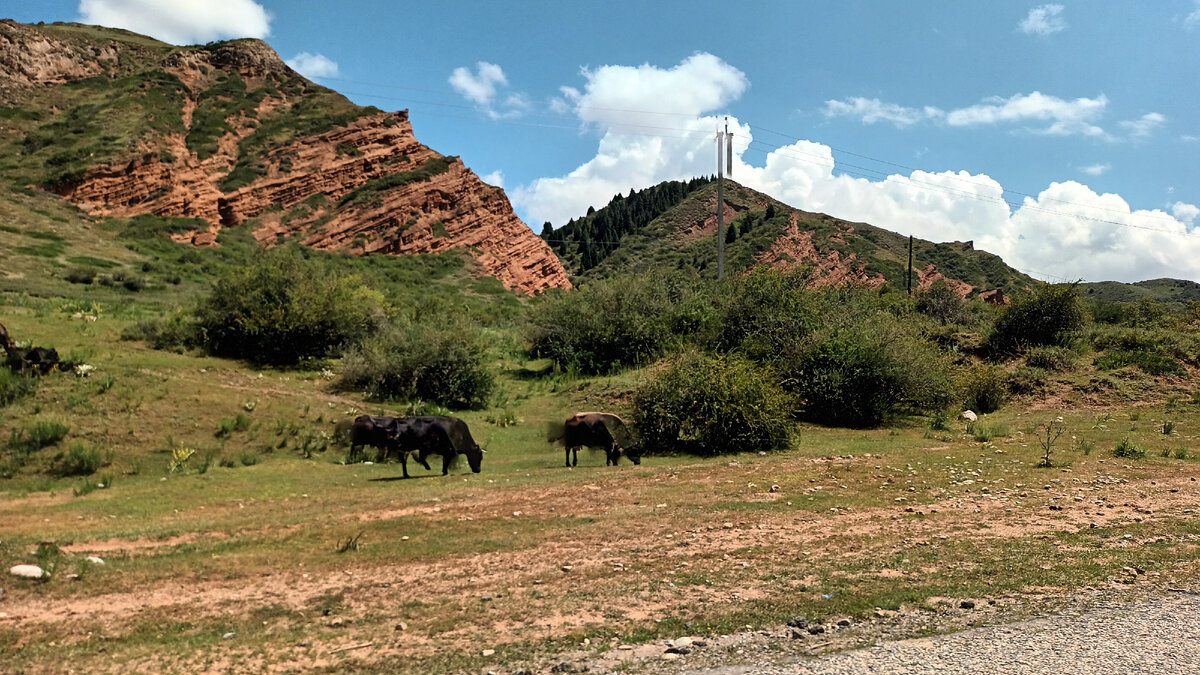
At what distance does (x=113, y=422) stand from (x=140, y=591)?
11721 mm

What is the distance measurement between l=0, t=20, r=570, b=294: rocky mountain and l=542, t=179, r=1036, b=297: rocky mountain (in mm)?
A: 17820

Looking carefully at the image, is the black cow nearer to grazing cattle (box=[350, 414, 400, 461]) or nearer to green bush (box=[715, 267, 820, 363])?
grazing cattle (box=[350, 414, 400, 461])

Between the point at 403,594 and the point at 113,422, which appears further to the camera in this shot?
the point at 113,422

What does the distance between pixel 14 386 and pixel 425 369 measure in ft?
36.8

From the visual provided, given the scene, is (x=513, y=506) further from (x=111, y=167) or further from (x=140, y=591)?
(x=111, y=167)

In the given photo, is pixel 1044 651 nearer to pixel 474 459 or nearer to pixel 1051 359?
pixel 474 459

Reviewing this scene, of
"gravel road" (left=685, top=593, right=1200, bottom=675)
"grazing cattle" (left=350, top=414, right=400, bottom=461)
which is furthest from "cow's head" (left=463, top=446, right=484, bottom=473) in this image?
"gravel road" (left=685, top=593, right=1200, bottom=675)

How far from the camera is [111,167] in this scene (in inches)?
2354

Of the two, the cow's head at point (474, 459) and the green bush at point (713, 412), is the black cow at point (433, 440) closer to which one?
the cow's head at point (474, 459)

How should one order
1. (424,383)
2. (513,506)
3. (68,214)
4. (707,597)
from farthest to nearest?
(68,214), (424,383), (513,506), (707,597)

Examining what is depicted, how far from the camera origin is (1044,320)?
32.7 metres

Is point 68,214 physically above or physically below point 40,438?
above

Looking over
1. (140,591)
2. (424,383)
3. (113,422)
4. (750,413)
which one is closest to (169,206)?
(424,383)

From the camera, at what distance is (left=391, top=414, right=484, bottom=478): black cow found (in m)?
14.8
